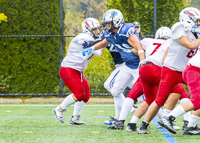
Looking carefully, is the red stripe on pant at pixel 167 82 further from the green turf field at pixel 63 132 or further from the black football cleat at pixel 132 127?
the black football cleat at pixel 132 127

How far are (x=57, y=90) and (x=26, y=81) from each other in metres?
0.80

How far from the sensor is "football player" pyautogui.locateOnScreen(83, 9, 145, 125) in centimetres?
486

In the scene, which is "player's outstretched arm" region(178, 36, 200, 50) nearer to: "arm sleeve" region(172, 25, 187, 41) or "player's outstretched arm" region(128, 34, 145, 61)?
"arm sleeve" region(172, 25, 187, 41)

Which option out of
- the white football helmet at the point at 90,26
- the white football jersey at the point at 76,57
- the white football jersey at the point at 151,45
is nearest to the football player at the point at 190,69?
the white football jersey at the point at 151,45

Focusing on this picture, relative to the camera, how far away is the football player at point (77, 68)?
545 centimetres

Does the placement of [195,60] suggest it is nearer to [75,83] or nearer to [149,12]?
[75,83]

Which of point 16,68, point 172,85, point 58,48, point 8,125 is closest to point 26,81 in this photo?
point 16,68

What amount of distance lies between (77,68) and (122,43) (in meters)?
0.94

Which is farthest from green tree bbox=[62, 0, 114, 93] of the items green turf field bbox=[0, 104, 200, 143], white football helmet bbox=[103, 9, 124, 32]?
white football helmet bbox=[103, 9, 124, 32]

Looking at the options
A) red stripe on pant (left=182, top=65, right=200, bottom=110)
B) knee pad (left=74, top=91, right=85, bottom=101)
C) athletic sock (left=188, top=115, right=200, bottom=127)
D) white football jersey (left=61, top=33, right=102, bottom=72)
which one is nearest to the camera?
red stripe on pant (left=182, top=65, right=200, bottom=110)

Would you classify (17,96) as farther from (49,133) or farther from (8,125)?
(49,133)

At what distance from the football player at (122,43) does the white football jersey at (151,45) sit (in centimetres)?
8

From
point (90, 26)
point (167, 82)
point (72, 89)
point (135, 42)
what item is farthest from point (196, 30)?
point (72, 89)

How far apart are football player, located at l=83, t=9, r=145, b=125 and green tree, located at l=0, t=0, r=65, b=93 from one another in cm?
386
